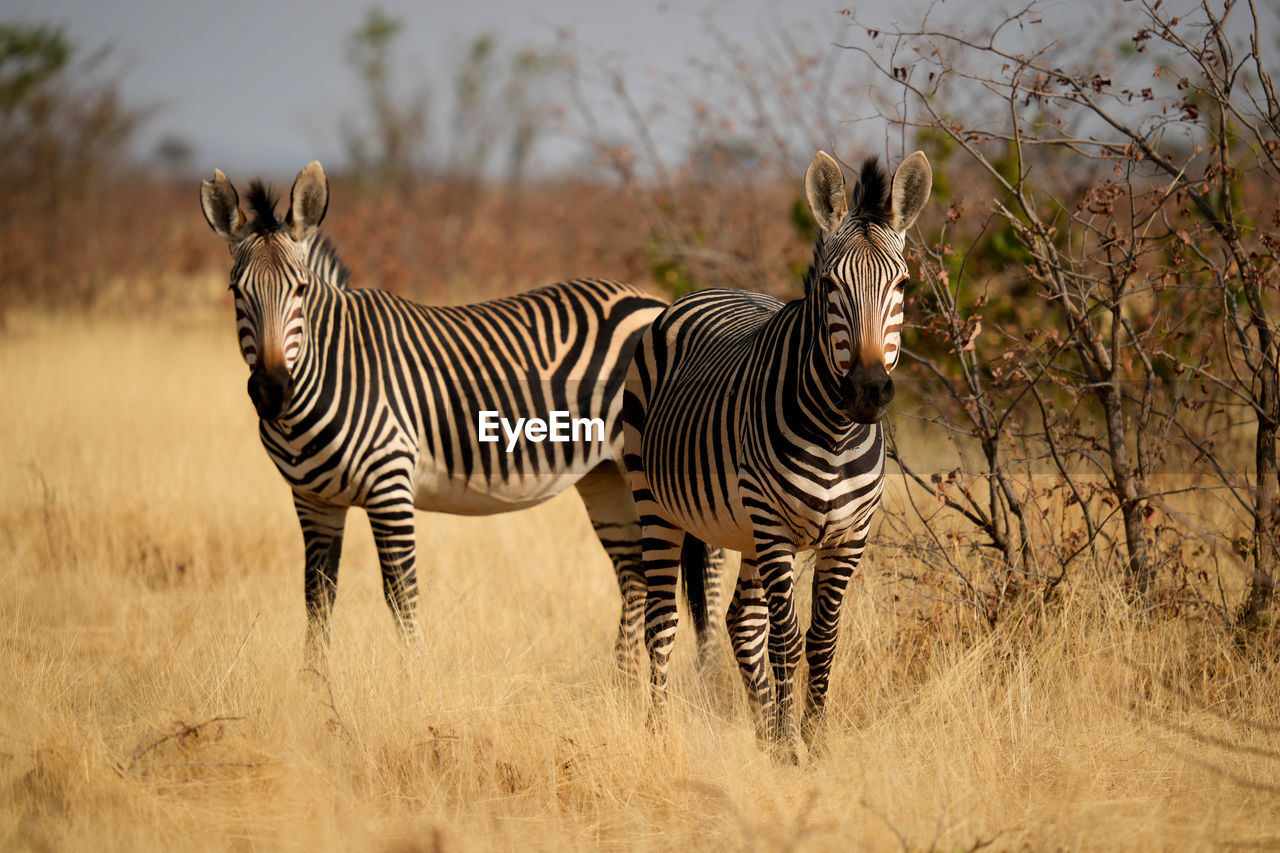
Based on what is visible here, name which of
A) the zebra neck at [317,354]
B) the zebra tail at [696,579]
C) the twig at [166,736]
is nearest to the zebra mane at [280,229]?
the zebra neck at [317,354]

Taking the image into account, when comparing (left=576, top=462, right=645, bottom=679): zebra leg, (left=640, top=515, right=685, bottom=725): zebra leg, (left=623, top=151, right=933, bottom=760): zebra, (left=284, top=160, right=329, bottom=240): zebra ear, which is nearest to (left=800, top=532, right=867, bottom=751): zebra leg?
(left=623, top=151, right=933, bottom=760): zebra

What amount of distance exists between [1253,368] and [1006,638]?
1509 mm

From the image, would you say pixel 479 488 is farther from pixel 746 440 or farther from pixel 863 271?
pixel 863 271

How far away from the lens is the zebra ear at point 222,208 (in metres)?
4.62

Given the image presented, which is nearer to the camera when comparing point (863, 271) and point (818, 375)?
point (863, 271)

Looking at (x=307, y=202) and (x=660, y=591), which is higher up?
(x=307, y=202)

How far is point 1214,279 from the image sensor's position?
5.49 m

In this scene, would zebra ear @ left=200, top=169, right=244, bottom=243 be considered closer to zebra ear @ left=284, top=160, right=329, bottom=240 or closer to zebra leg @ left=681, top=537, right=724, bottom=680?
zebra ear @ left=284, top=160, right=329, bottom=240

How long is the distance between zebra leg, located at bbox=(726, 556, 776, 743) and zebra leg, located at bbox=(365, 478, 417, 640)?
1581 millimetres

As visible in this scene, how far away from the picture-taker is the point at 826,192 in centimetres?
357

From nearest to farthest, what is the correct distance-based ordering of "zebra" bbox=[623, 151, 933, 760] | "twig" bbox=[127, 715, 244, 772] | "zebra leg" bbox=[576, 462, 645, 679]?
1. "zebra" bbox=[623, 151, 933, 760]
2. "twig" bbox=[127, 715, 244, 772]
3. "zebra leg" bbox=[576, 462, 645, 679]

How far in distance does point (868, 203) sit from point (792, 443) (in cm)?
81

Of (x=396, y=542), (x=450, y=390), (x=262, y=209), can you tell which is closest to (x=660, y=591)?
(x=396, y=542)

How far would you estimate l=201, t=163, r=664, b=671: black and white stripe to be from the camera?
4617 mm
